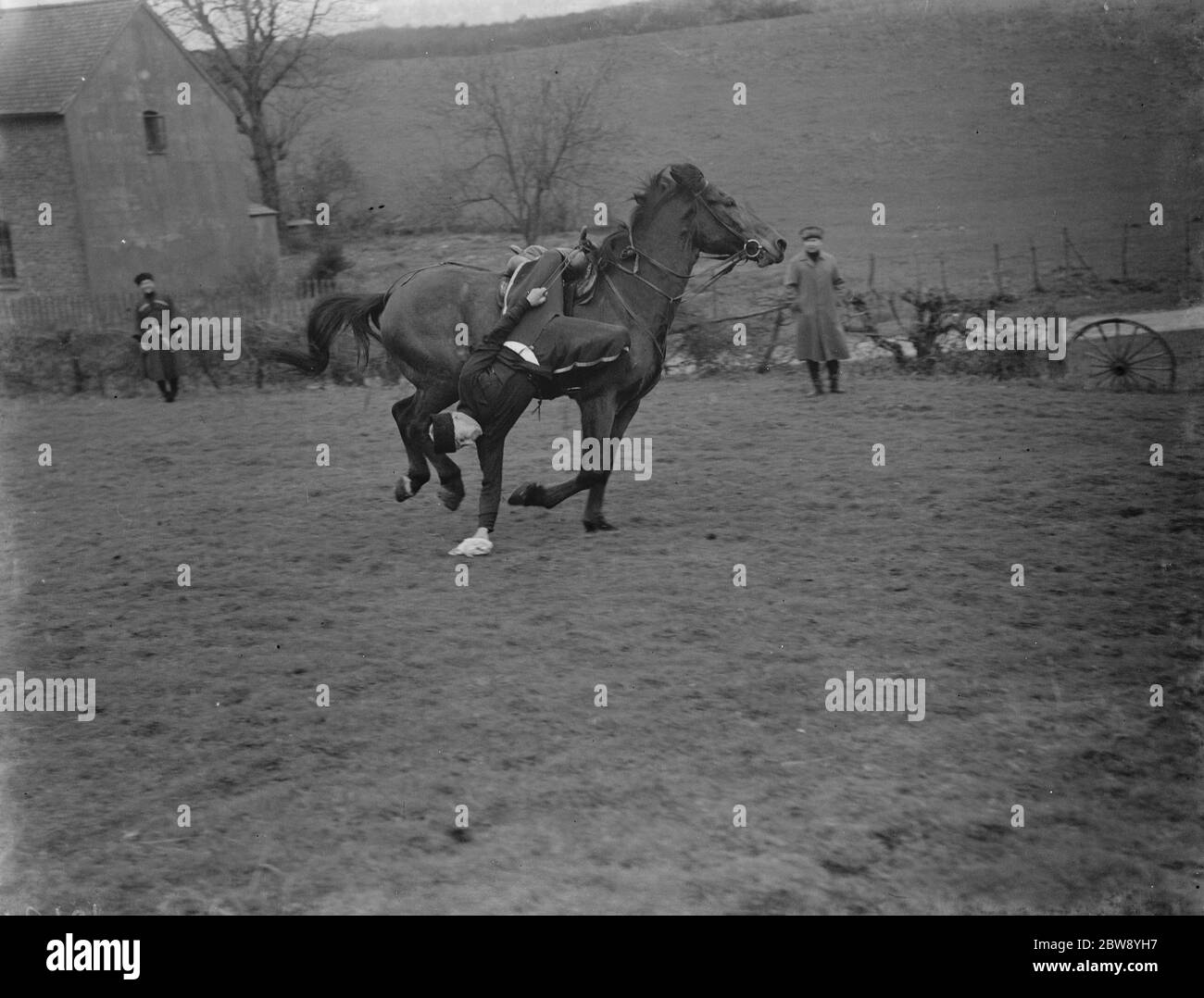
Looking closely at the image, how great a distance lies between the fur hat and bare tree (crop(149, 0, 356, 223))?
3085cm

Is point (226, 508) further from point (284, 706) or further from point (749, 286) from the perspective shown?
point (749, 286)

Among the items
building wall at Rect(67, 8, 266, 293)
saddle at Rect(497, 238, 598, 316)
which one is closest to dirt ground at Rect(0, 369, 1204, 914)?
saddle at Rect(497, 238, 598, 316)

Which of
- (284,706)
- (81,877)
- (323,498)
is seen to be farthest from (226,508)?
(81,877)

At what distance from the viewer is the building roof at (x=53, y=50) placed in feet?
91.3

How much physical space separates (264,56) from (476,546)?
33.3 m

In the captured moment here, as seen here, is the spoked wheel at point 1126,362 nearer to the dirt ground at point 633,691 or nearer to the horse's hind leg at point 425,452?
the dirt ground at point 633,691

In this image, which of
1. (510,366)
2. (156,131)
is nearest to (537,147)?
(156,131)

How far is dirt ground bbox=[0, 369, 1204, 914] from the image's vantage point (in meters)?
3.96

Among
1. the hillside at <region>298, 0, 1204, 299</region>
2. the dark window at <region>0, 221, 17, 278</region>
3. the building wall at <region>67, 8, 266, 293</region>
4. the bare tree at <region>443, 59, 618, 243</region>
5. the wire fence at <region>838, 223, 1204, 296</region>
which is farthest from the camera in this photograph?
the building wall at <region>67, 8, 266, 293</region>

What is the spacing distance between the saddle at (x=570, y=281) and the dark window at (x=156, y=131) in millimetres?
26089

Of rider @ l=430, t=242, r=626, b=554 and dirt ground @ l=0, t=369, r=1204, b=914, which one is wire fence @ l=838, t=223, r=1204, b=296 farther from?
rider @ l=430, t=242, r=626, b=554

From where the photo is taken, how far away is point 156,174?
30.7 m

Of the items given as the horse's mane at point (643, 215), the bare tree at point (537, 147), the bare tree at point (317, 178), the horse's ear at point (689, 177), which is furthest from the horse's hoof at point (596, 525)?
the bare tree at point (317, 178)

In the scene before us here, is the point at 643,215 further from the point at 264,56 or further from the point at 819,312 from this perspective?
the point at 264,56
